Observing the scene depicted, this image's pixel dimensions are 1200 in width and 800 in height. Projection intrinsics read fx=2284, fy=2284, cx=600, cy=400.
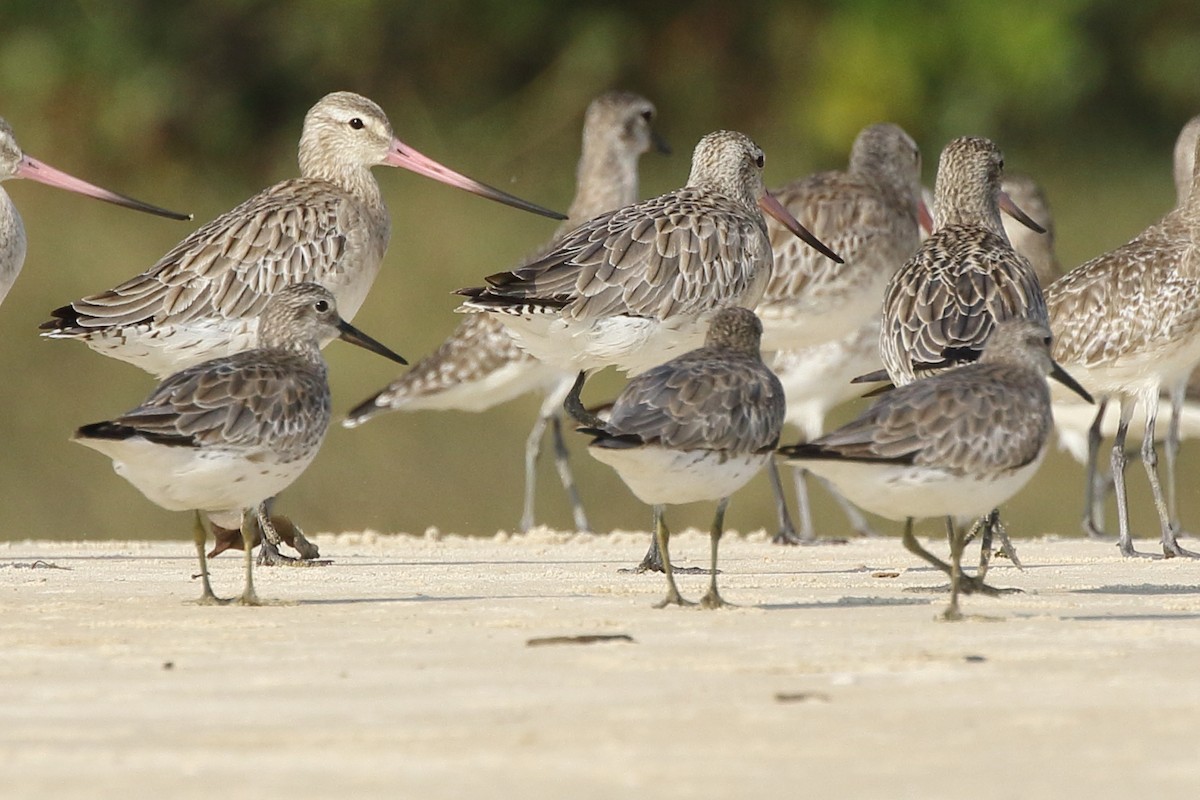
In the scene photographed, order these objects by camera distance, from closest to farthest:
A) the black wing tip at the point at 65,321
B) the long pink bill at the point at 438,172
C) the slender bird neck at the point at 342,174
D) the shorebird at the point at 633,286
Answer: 1. the shorebird at the point at 633,286
2. the black wing tip at the point at 65,321
3. the slender bird neck at the point at 342,174
4. the long pink bill at the point at 438,172

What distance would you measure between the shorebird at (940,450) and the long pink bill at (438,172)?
5.01 m

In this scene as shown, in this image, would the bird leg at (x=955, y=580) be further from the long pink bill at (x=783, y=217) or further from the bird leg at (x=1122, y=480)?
the long pink bill at (x=783, y=217)

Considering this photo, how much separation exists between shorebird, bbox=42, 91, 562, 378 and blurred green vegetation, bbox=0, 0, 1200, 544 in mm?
12311

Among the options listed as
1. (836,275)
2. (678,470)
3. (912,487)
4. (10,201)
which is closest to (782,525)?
(836,275)

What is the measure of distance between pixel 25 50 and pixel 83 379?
33.1 feet

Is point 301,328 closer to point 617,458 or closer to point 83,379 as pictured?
point 617,458

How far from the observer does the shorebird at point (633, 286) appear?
10.2 meters

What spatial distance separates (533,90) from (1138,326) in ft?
62.5

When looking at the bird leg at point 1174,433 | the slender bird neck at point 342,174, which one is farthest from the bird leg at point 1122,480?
the slender bird neck at point 342,174

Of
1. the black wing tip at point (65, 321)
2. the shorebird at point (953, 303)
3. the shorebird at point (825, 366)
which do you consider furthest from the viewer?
the shorebird at point (825, 366)

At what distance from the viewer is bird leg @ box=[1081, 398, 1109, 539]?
1283 cm

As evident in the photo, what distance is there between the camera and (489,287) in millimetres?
10234

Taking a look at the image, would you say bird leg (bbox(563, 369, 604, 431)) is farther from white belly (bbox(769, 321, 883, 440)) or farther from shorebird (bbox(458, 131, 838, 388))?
white belly (bbox(769, 321, 883, 440))

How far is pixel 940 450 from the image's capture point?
24.0ft
